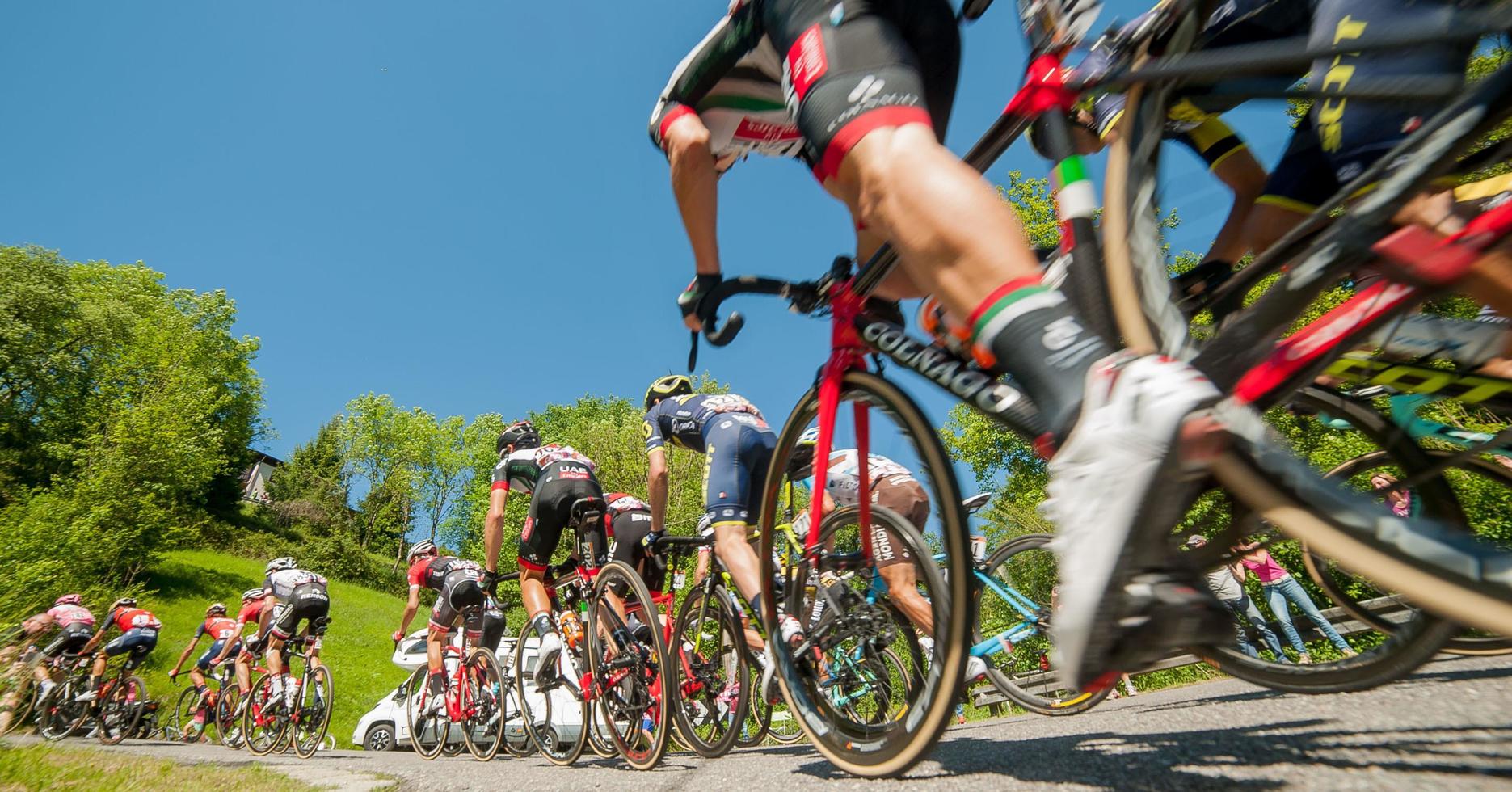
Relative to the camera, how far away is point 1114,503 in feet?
2.60

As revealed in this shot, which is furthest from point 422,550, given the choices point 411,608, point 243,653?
point 243,653

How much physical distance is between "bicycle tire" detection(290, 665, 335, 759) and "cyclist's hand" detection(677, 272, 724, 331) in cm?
800

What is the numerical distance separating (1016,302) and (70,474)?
37.4m

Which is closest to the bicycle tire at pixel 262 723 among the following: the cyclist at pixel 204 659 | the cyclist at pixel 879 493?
the cyclist at pixel 204 659

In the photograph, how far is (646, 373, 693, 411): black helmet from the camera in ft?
16.3

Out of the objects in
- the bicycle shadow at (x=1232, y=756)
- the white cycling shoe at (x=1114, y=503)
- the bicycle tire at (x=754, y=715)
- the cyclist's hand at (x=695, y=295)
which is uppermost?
the cyclist's hand at (x=695, y=295)

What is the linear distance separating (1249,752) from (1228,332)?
103cm

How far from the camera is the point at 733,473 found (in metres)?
3.88

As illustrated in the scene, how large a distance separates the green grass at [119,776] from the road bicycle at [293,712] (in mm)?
4453

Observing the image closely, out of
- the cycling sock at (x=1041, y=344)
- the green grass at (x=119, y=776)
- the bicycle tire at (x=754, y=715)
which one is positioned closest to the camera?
the cycling sock at (x=1041, y=344)

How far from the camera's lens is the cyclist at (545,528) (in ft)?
15.6

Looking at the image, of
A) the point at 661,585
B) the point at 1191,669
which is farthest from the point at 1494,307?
the point at 1191,669

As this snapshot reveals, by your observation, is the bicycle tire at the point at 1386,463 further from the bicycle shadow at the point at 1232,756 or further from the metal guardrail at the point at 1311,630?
the bicycle shadow at the point at 1232,756

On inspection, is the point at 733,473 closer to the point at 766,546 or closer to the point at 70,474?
the point at 766,546
